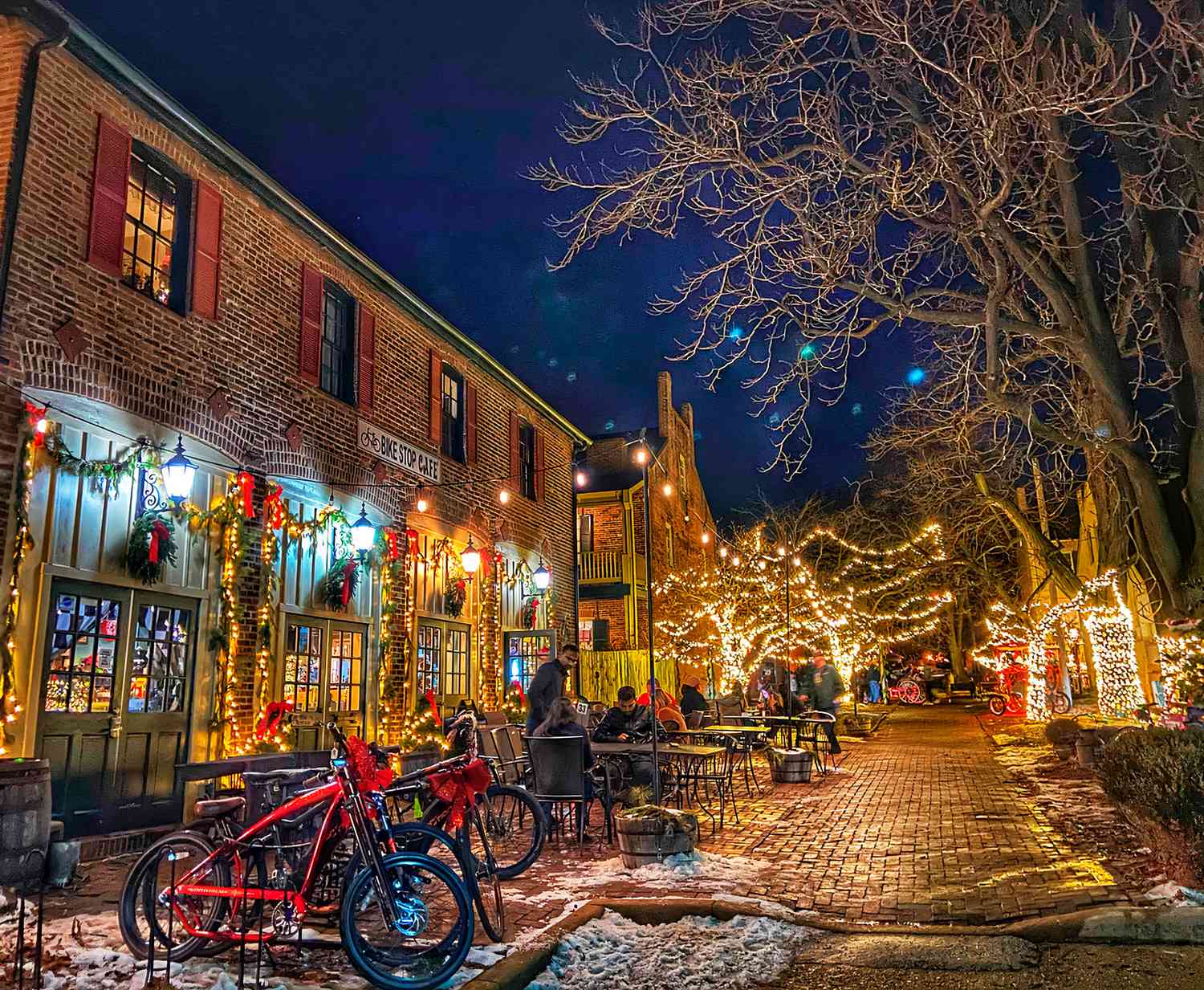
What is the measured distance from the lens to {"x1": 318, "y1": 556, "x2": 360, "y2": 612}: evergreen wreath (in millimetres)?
11367

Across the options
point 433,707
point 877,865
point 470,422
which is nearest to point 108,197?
point 433,707

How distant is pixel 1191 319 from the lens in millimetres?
8109

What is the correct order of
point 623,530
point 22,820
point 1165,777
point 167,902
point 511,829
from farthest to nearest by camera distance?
point 623,530, point 511,829, point 22,820, point 1165,777, point 167,902

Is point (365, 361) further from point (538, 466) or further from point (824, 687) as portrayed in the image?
point (824, 687)

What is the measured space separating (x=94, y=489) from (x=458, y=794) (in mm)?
4883

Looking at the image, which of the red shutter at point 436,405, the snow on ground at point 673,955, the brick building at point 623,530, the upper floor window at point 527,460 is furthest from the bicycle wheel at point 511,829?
→ the brick building at point 623,530

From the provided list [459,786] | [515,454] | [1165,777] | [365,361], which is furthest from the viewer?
[515,454]

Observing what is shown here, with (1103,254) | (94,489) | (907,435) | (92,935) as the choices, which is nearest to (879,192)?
(1103,254)

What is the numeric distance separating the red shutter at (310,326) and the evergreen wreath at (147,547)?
10.1 feet

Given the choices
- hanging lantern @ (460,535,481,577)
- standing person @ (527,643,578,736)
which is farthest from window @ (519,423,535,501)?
standing person @ (527,643,578,736)

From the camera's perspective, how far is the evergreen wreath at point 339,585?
11367 mm

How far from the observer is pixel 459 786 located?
5445 millimetres

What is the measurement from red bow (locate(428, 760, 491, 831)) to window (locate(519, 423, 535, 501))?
1247 cm

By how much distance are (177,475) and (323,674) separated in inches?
144
